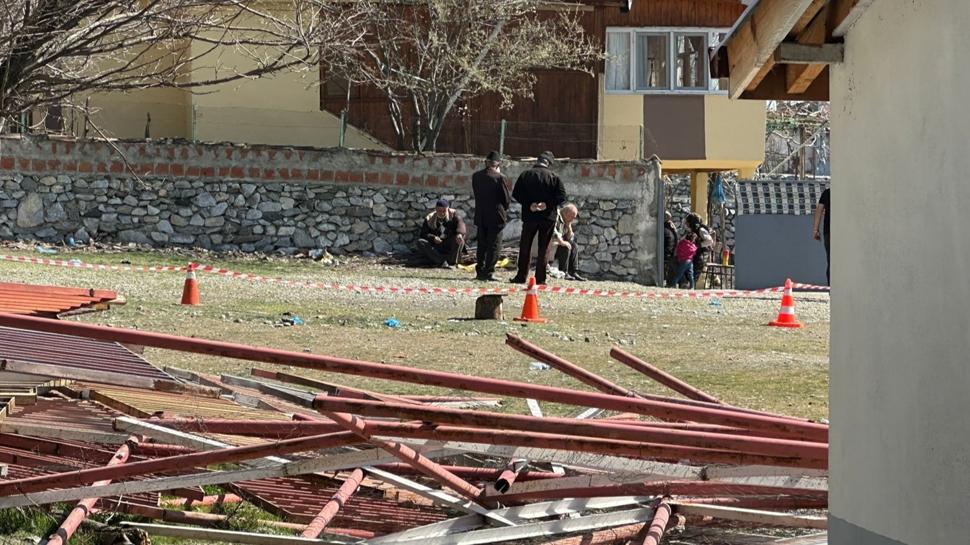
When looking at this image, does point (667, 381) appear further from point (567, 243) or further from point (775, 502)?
point (567, 243)

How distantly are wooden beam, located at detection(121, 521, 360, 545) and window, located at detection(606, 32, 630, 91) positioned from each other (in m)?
24.4

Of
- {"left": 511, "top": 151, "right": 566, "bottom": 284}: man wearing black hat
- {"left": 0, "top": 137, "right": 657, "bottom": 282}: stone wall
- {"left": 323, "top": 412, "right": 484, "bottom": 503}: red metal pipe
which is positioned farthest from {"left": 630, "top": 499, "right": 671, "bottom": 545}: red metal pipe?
{"left": 0, "top": 137, "right": 657, "bottom": 282}: stone wall

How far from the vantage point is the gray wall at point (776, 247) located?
2830cm

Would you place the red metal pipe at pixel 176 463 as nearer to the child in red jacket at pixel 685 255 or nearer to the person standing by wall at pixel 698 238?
the child in red jacket at pixel 685 255

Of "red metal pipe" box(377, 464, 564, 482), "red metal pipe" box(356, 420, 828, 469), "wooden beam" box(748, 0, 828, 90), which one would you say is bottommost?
"red metal pipe" box(377, 464, 564, 482)

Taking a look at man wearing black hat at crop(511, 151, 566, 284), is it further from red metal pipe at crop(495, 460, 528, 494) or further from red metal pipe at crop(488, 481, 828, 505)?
red metal pipe at crop(488, 481, 828, 505)

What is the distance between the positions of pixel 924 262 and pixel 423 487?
2690 mm

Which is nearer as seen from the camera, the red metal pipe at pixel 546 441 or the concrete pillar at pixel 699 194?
the red metal pipe at pixel 546 441

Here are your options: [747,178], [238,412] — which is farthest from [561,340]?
[747,178]

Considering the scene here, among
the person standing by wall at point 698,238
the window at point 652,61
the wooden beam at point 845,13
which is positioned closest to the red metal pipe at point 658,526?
the wooden beam at point 845,13

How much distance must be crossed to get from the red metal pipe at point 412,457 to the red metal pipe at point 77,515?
1061 mm

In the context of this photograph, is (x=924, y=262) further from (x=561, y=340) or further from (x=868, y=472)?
(x=561, y=340)

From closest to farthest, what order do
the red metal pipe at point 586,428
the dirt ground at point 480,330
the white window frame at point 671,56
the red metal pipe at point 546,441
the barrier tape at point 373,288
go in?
the red metal pipe at point 586,428 < the red metal pipe at point 546,441 < the dirt ground at point 480,330 < the barrier tape at point 373,288 < the white window frame at point 671,56

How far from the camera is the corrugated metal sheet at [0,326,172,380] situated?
6676mm
